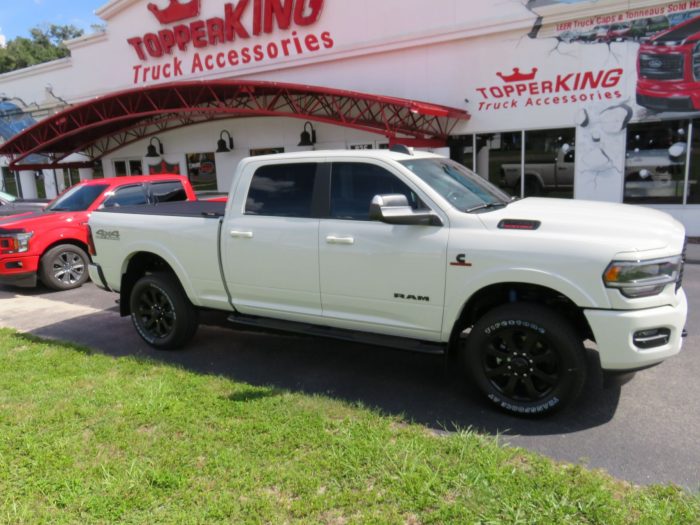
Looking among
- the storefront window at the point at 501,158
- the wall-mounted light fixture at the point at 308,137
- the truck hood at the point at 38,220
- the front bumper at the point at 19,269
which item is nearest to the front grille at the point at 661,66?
the storefront window at the point at 501,158

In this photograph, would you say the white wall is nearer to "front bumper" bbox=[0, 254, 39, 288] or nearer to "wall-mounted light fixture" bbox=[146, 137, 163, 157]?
"wall-mounted light fixture" bbox=[146, 137, 163, 157]

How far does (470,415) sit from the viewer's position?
154 inches

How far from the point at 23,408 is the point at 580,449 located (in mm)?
4120

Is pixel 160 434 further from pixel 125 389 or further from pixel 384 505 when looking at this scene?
pixel 384 505

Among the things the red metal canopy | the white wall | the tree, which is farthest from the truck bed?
the tree

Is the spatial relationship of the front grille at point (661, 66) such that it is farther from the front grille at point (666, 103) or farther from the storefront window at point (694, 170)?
the storefront window at point (694, 170)

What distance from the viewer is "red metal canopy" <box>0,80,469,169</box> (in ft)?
42.3

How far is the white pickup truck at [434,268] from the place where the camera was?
11.2 ft

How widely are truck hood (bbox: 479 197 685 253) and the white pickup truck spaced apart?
0.04 feet

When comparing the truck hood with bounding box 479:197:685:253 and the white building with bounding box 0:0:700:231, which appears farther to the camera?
the white building with bounding box 0:0:700:231

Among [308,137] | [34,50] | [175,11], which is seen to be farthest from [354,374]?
[34,50]

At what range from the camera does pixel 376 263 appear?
411 cm

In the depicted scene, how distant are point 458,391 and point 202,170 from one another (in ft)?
54.3

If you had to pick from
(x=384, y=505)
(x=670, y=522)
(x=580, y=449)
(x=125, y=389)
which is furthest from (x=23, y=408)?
(x=670, y=522)
